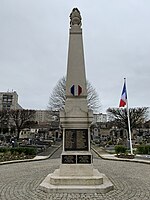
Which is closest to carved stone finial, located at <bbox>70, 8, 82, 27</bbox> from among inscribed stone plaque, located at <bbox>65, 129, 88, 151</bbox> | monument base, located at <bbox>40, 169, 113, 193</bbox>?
inscribed stone plaque, located at <bbox>65, 129, 88, 151</bbox>

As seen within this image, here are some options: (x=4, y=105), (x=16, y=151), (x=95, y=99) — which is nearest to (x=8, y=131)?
(x=4, y=105)

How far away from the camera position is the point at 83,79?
9.07m

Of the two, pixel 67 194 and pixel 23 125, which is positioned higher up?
pixel 23 125

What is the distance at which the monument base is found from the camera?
7.05m

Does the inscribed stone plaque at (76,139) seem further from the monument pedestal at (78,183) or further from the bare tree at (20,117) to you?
the bare tree at (20,117)

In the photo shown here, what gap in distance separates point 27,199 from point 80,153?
2728 millimetres

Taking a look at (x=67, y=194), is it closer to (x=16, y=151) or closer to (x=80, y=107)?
(x=80, y=107)

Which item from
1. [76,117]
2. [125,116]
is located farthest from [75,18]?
[125,116]

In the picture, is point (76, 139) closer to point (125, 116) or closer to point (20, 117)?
point (125, 116)

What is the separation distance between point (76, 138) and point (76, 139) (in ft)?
0.13

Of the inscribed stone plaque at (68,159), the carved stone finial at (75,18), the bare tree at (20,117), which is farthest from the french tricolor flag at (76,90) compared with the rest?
the bare tree at (20,117)

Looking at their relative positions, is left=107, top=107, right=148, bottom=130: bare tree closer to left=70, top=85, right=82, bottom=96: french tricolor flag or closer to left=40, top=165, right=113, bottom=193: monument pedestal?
left=70, top=85, right=82, bottom=96: french tricolor flag

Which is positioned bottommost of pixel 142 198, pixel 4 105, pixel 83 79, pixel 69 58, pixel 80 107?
pixel 142 198

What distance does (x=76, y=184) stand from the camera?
7.63 metres
